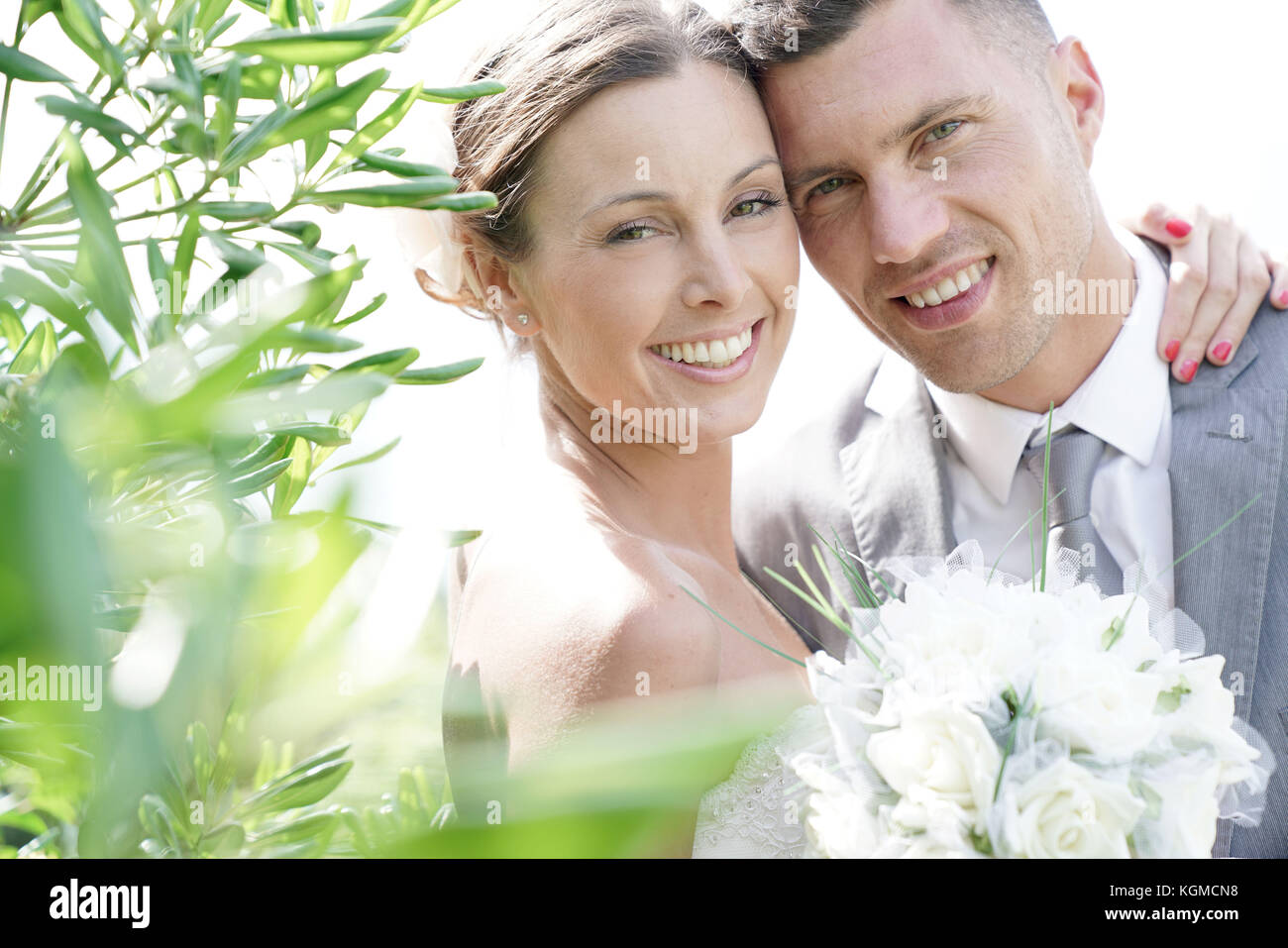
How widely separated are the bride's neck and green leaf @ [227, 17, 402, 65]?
3.84 ft

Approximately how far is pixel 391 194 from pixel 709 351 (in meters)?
1.07

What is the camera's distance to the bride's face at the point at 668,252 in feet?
5.76

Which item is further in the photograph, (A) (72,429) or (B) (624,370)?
(B) (624,370)

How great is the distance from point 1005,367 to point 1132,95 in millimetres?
1963

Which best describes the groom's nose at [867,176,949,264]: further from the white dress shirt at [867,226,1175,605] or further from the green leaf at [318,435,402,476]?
the green leaf at [318,435,402,476]

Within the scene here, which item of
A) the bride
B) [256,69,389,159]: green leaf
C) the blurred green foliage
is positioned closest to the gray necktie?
the bride

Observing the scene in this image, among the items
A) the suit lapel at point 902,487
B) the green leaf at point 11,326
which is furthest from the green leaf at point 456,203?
the suit lapel at point 902,487

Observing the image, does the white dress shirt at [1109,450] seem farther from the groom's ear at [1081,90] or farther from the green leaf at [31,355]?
the green leaf at [31,355]

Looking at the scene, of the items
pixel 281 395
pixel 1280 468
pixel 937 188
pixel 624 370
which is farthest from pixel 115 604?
pixel 1280 468

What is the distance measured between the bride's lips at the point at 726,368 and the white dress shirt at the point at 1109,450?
0.73 metres

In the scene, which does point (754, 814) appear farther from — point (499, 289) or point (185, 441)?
point (185, 441)

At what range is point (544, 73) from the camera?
5.78ft

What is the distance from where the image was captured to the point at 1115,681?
114cm
